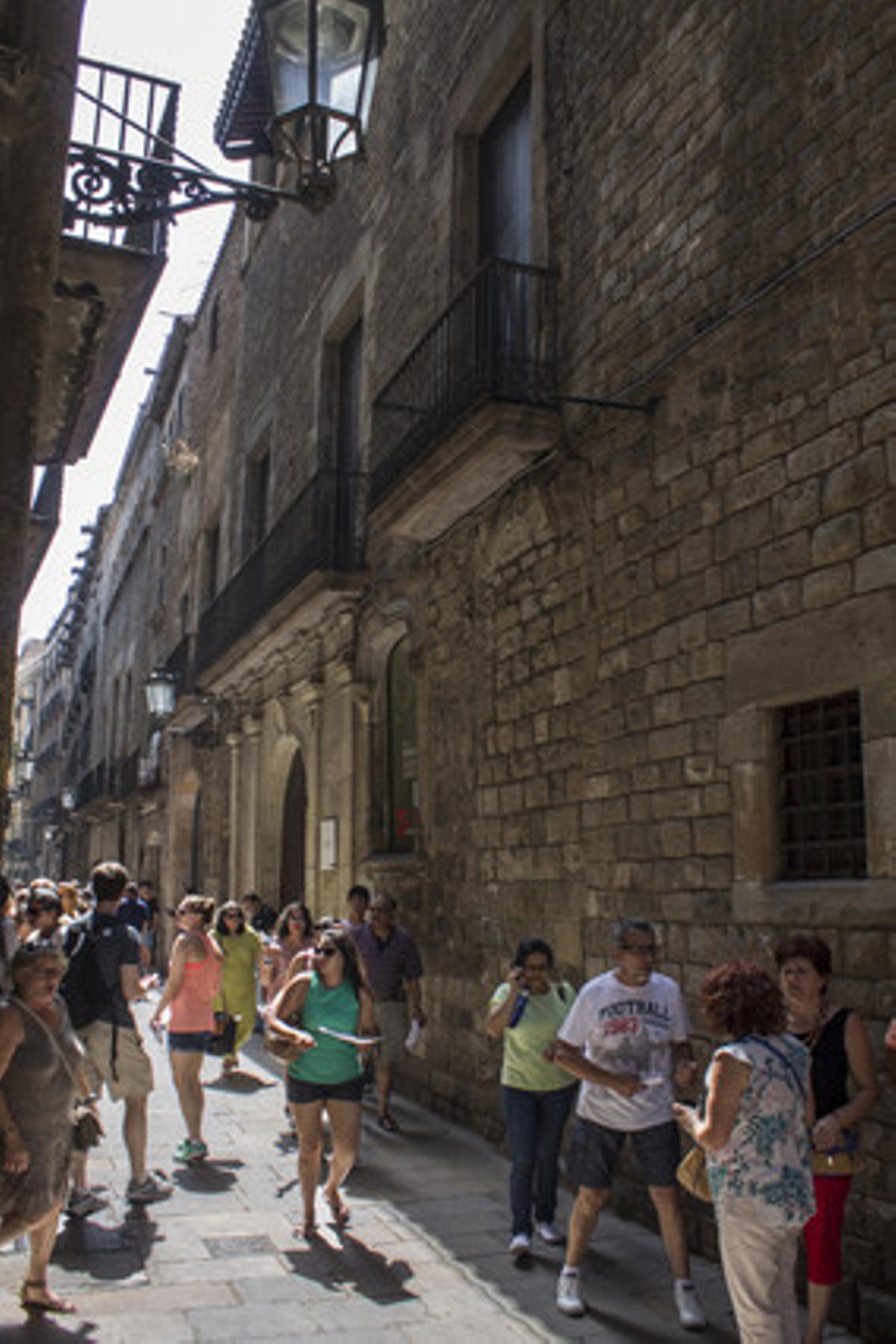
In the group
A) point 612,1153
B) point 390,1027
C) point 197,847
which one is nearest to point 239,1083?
point 390,1027

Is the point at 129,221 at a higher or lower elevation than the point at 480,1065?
higher

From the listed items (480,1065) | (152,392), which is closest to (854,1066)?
(480,1065)

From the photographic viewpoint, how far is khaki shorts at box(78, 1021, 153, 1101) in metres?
6.16

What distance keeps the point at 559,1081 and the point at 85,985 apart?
2407 mm

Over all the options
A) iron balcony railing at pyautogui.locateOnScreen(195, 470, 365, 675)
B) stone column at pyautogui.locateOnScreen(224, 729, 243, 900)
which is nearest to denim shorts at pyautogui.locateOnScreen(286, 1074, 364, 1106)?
iron balcony railing at pyautogui.locateOnScreen(195, 470, 365, 675)

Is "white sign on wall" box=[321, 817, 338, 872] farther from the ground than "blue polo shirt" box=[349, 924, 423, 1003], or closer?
farther from the ground

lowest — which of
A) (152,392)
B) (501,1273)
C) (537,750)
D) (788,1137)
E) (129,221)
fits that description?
(501,1273)

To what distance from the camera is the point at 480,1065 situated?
8336 millimetres

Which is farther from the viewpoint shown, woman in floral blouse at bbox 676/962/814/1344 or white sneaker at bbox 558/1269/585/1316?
white sneaker at bbox 558/1269/585/1316

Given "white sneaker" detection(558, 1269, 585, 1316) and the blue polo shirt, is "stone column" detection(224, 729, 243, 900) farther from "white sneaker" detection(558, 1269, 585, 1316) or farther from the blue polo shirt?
"white sneaker" detection(558, 1269, 585, 1316)

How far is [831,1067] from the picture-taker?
4199mm

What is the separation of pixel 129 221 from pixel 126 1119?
14.0 feet

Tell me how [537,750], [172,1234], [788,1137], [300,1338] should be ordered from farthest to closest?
1. [537,750]
2. [172,1234]
3. [300,1338]
4. [788,1137]

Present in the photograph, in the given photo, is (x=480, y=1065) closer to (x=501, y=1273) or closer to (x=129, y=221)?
(x=501, y=1273)
